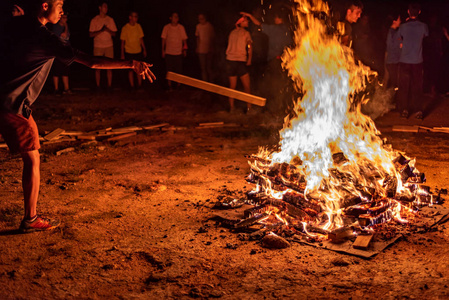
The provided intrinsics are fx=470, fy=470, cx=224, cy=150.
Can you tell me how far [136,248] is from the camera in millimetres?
4926

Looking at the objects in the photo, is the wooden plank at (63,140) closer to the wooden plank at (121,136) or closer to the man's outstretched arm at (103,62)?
the wooden plank at (121,136)

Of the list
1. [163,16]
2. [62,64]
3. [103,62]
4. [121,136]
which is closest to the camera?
[103,62]

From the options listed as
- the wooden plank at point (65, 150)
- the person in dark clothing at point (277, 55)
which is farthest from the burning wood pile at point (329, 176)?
the person in dark clothing at point (277, 55)

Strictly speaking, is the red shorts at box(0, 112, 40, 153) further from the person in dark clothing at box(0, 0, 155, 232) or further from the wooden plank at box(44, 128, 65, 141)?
the wooden plank at box(44, 128, 65, 141)

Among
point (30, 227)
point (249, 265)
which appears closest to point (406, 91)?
point (249, 265)

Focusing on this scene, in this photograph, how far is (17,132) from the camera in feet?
16.3

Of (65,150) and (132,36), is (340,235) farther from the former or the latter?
(132,36)

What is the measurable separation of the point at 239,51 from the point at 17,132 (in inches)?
301

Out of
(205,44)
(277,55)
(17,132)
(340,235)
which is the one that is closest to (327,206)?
(340,235)

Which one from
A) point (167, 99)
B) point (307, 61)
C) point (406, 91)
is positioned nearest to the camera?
point (307, 61)

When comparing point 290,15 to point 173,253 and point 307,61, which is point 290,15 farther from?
point 173,253

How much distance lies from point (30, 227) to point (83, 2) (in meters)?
17.7

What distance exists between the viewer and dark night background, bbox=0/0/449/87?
16.9 metres

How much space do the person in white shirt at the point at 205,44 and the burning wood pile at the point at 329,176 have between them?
7821mm
